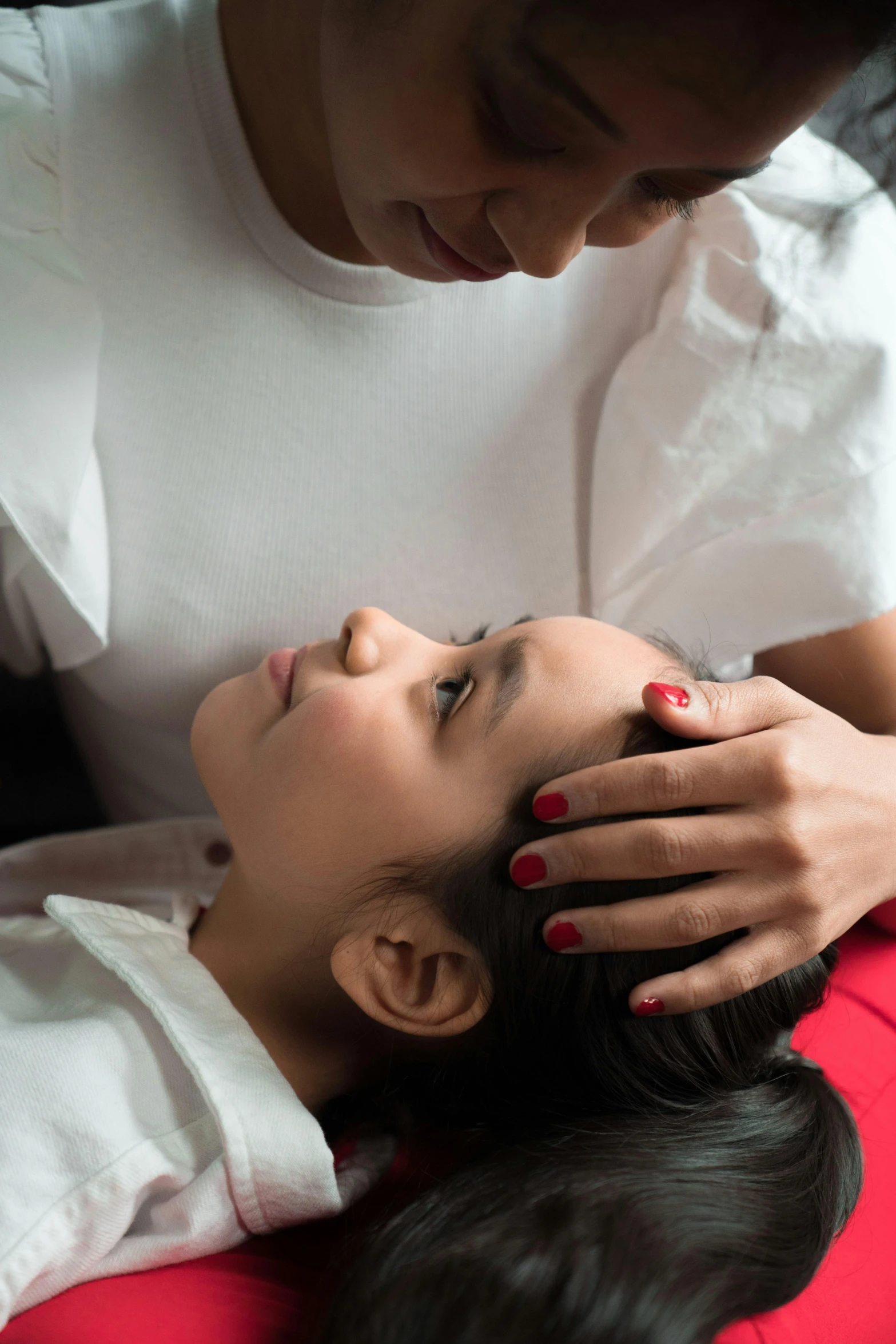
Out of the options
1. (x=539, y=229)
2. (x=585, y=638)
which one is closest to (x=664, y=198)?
(x=539, y=229)

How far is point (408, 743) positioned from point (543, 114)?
0.43 metres

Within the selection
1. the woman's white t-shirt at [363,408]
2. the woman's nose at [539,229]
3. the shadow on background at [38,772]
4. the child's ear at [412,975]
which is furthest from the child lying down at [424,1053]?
the shadow on background at [38,772]

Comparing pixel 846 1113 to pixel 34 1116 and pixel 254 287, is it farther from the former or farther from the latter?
pixel 254 287

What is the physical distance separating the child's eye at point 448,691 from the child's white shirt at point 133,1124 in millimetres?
290

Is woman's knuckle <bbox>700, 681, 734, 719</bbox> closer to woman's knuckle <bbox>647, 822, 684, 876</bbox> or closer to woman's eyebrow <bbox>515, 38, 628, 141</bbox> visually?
woman's knuckle <bbox>647, 822, 684, 876</bbox>

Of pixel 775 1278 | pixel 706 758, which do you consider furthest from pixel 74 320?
pixel 775 1278

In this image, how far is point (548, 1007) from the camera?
710 mm

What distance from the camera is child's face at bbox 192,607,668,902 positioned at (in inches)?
28.5

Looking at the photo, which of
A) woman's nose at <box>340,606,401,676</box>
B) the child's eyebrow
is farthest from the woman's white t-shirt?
the child's eyebrow

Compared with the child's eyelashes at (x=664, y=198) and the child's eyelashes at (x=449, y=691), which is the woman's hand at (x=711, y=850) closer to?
the child's eyelashes at (x=449, y=691)

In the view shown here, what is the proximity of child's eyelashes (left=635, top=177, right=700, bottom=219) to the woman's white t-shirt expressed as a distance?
26cm

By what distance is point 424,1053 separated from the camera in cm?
80

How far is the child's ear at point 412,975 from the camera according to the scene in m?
0.73

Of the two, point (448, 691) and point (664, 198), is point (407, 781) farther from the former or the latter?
point (664, 198)
